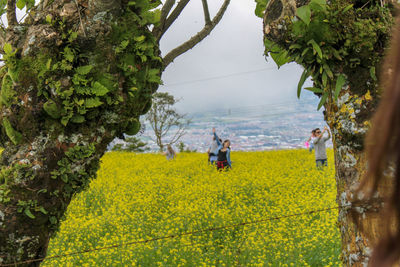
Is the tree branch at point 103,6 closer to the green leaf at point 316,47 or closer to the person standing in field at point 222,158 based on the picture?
the green leaf at point 316,47

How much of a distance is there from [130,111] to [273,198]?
21.2 feet

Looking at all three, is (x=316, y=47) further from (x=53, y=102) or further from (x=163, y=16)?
(x=53, y=102)

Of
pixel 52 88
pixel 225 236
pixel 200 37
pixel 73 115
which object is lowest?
pixel 225 236

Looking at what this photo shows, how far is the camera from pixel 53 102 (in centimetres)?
221

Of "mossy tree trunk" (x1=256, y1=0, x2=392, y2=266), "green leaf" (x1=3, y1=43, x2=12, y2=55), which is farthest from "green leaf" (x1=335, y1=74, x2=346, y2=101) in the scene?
"green leaf" (x1=3, y1=43, x2=12, y2=55)

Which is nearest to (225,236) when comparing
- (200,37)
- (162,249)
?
(162,249)

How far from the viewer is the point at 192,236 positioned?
6.04 m

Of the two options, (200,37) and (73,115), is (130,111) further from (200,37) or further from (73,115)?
(200,37)

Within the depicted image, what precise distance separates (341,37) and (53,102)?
1.80m

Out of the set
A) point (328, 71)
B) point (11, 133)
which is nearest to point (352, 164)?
point (328, 71)

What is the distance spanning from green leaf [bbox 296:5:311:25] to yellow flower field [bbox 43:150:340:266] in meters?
3.68

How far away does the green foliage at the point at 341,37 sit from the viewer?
1900 millimetres

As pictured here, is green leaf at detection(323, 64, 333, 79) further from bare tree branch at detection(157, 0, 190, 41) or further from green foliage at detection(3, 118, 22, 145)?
green foliage at detection(3, 118, 22, 145)

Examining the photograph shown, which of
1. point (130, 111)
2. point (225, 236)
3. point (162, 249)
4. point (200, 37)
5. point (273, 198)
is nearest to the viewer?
point (130, 111)
